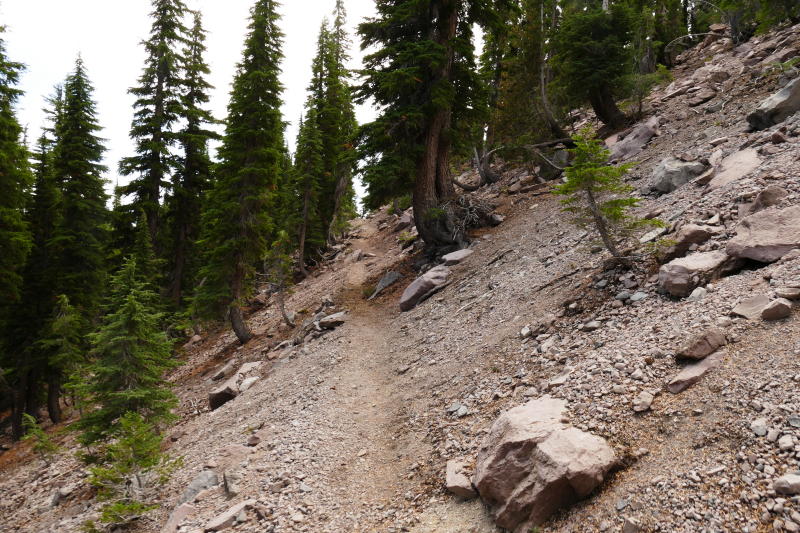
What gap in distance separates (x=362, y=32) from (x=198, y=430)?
1597cm

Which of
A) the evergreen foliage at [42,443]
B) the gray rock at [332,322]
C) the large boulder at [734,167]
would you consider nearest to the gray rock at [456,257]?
the gray rock at [332,322]

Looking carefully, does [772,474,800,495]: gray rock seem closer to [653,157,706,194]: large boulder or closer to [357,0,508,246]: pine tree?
[653,157,706,194]: large boulder

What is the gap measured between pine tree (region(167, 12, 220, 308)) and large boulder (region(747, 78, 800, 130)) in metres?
23.8

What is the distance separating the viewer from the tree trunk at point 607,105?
1777 cm

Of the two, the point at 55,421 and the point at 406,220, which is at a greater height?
the point at 406,220

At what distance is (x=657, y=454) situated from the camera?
386 centimetres

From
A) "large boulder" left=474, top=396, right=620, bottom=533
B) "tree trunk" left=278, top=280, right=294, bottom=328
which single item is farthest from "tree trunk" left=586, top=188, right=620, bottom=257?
"tree trunk" left=278, top=280, right=294, bottom=328

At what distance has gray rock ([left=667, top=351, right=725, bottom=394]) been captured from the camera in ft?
14.0

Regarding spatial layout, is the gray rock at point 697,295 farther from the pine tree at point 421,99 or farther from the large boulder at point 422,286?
the pine tree at point 421,99

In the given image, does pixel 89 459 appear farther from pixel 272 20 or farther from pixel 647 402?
pixel 272 20

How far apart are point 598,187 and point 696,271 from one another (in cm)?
201

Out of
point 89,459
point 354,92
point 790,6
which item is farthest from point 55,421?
point 790,6

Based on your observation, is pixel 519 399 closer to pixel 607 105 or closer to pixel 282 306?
pixel 282 306

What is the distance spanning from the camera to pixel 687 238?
6617 millimetres
